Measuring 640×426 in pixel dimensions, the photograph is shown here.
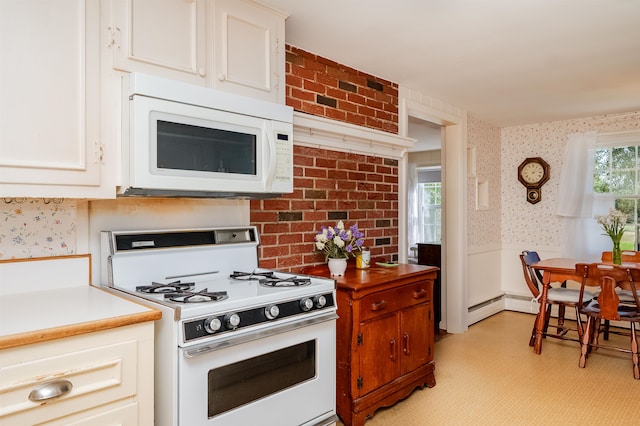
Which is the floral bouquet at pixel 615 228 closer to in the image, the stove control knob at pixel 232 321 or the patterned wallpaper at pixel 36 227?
the stove control knob at pixel 232 321

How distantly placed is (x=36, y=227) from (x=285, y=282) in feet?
3.49

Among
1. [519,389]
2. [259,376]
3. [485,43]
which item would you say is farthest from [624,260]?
[259,376]

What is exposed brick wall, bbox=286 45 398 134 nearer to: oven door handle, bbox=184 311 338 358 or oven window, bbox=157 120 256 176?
oven window, bbox=157 120 256 176

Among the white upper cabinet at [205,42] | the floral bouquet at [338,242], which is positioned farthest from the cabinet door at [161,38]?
the floral bouquet at [338,242]

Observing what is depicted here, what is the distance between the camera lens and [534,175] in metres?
5.29

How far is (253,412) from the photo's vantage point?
5.69 feet

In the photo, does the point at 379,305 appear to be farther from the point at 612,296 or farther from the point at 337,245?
the point at 612,296

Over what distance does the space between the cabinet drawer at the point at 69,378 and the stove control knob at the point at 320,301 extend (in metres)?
0.81

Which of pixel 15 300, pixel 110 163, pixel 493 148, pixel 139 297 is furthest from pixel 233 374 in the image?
pixel 493 148

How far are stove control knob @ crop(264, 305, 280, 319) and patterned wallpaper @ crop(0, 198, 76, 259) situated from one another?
2.87 feet

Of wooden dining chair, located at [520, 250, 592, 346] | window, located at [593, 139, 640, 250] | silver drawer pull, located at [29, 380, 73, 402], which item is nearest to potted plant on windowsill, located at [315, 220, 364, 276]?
silver drawer pull, located at [29, 380, 73, 402]

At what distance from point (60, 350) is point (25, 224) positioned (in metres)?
0.72

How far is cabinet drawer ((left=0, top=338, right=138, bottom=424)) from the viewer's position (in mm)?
1205

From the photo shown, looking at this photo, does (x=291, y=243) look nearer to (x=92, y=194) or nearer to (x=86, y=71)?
(x=92, y=194)
